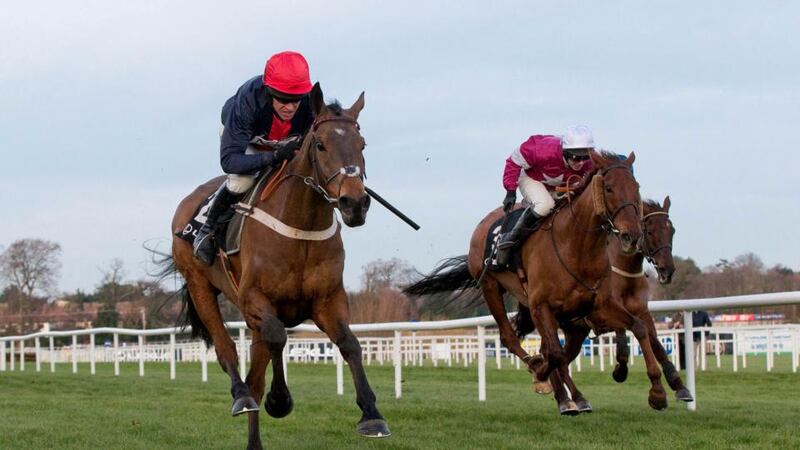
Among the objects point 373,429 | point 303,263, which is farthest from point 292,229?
point 373,429

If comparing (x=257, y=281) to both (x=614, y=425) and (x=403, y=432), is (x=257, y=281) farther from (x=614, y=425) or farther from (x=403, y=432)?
(x=614, y=425)

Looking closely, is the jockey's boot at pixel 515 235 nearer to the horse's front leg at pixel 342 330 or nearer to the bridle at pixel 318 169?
the horse's front leg at pixel 342 330

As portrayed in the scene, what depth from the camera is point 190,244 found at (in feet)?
26.5

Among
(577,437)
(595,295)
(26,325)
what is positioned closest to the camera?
(577,437)

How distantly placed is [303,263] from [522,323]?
4.71 metres

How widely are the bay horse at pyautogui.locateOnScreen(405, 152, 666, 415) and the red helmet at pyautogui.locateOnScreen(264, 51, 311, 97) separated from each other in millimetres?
2583

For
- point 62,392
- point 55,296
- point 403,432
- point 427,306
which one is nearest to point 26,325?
point 55,296

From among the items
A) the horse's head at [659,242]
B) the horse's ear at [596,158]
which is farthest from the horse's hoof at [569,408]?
the horse's ear at [596,158]

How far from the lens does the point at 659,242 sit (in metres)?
9.14

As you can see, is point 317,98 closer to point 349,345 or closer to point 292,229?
point 292,229

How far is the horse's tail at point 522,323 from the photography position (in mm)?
10445

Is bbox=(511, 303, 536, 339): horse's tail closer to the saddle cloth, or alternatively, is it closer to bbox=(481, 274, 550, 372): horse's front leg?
bbox=(481, 274, 550, 372): horse's front leg

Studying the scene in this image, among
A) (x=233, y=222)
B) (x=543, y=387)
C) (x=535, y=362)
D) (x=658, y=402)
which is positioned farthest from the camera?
(x=535, y=362)

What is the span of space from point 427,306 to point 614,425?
13.8 ft
